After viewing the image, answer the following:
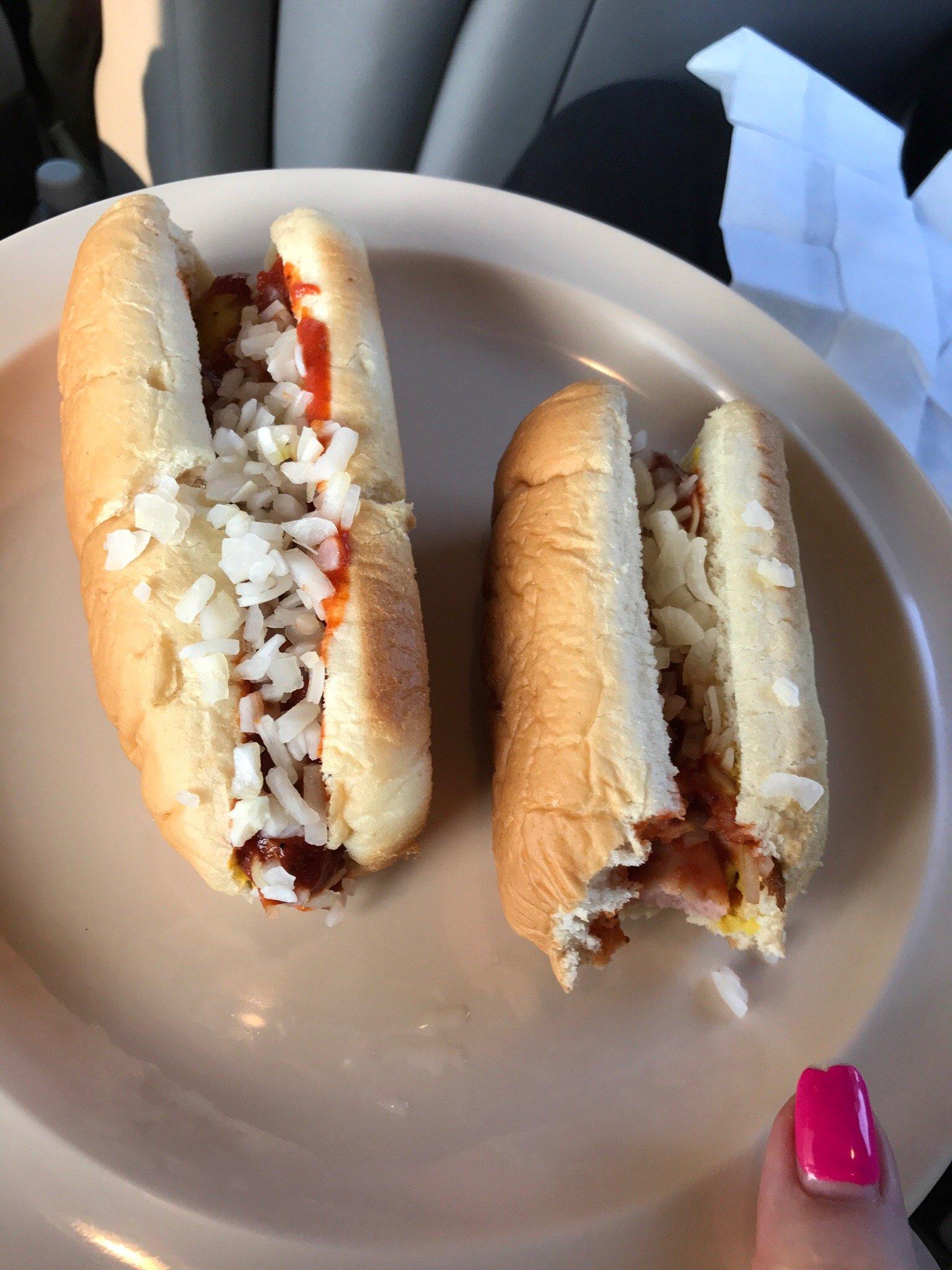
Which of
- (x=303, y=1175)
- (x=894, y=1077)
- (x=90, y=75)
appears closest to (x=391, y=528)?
(x=303, y=1175)

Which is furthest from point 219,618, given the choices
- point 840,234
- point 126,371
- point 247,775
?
point 840,234

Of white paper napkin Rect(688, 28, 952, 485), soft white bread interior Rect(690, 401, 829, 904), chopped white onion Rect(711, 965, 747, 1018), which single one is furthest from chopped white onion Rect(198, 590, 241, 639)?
white paper napkin Rect(688, 28, 952, 485)

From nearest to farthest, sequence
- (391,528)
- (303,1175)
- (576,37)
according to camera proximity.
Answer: (303,1175) → (391,528) → (576,37)

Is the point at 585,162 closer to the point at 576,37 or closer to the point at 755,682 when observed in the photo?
the point at 576,37

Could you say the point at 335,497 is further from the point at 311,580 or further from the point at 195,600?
the point at 195,600

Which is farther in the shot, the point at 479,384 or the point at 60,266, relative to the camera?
the point at 479,384

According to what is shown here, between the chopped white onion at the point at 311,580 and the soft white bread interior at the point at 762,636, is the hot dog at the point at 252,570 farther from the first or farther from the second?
the soft white bread interior at the point at 762,636

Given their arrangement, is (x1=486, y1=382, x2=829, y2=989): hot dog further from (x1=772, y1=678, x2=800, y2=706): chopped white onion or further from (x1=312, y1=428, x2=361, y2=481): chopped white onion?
(x1=312, y1=428, x2=361, y2=481): chopped white onion
